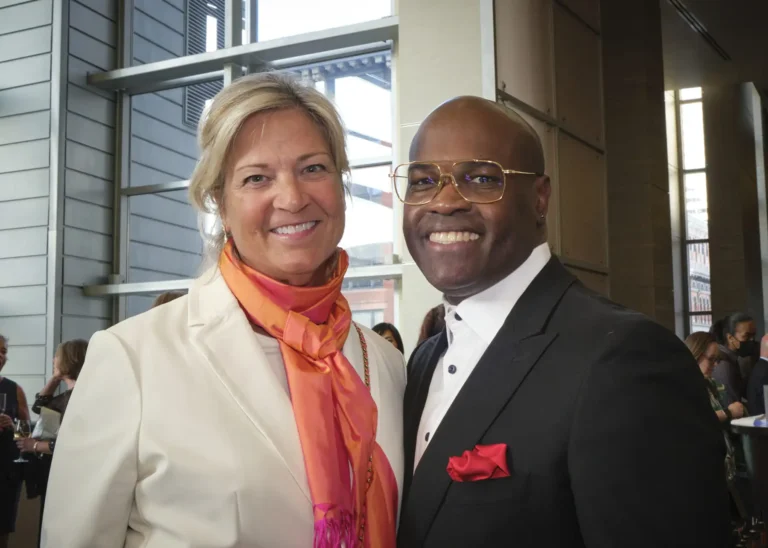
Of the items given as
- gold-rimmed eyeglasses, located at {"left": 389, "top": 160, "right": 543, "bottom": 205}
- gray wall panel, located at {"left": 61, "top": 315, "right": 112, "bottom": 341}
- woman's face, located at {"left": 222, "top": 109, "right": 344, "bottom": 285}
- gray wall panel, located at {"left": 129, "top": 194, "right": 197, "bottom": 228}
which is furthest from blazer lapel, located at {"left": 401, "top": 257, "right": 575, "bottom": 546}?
gray wall panel, located at {"left": 129, "top": 194, "right": 197, "bottom": 228}

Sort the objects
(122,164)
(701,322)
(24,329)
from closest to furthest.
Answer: (24,329) < (122,164) < (701,322)

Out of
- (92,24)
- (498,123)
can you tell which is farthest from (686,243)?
(498,123)

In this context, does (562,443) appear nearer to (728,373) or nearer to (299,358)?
(299,358)

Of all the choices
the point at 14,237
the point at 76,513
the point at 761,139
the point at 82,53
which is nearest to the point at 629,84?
the point at 82,53

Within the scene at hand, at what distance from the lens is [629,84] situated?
6938mm

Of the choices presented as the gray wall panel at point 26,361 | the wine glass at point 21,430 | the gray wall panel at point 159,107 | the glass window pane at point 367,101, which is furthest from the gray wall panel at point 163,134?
the wine glass at point 21,430

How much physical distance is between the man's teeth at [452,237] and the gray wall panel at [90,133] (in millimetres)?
5716

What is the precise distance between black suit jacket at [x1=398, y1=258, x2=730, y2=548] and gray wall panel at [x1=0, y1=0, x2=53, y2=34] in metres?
6.21

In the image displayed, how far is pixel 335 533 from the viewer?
1.52m

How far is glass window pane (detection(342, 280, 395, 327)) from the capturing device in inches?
221

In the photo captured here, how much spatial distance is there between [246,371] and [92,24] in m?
5.98

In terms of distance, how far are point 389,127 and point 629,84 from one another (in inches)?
102

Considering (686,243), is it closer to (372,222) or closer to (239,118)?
(372,222)

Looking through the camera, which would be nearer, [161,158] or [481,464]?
[481,464]
